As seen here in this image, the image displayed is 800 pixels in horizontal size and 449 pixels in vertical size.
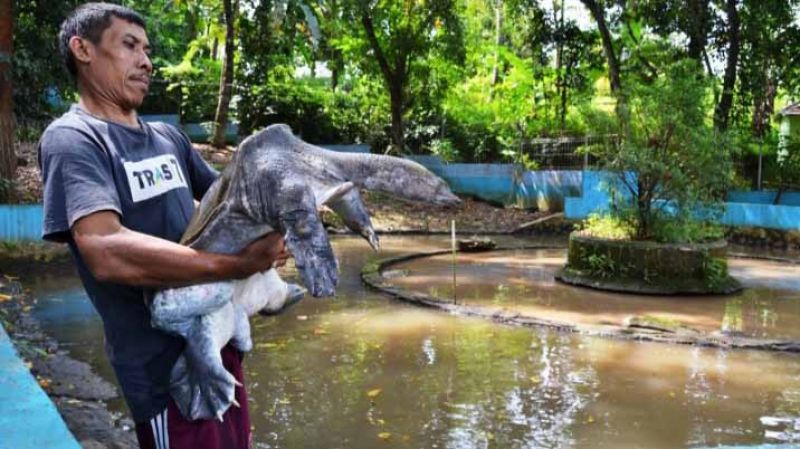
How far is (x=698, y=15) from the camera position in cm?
1469

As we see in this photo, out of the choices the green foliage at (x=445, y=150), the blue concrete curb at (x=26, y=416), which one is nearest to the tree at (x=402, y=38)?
the green foliage at (x=445, y=150)

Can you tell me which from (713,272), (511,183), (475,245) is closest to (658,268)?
(713,272)

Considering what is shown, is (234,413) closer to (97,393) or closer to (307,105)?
(97,393)

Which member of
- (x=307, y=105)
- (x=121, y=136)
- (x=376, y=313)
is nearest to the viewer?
(x=121, y=136)

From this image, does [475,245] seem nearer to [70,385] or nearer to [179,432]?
[70,385]

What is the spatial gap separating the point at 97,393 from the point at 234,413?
129 inches

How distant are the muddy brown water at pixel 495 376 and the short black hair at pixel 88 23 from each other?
2894 mm

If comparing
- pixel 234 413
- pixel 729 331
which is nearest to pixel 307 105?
pixel 729 331

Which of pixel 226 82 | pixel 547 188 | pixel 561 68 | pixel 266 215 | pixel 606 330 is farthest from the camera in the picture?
pixel 561 68

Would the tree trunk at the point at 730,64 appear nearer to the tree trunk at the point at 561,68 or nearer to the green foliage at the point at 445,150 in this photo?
the tree trunk at the point at 561,68

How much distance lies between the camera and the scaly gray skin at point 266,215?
1.39 metres

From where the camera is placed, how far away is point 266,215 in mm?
1410

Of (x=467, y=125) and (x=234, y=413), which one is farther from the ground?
(x=467, y=125)

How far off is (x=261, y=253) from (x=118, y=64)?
557 mm
